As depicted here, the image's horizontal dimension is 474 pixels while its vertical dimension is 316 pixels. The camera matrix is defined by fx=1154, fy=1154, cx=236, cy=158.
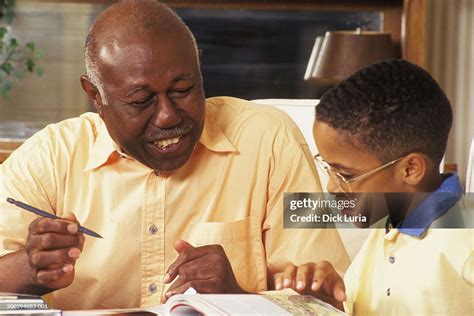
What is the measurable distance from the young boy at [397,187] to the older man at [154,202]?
2.1 inches

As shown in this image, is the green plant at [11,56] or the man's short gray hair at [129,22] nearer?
the man's short gray hair at [129,22]

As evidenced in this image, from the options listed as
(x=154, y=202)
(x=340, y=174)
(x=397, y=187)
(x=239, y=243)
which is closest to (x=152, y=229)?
(x=154, y=202)

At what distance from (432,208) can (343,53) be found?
1.18 ft

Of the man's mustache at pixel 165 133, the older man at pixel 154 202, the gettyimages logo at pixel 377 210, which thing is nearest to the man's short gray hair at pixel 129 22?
the older man at pixel 154 202

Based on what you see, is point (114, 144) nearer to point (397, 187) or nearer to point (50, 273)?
point (50, 273)

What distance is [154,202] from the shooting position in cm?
230

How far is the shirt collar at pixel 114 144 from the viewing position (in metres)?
2.28

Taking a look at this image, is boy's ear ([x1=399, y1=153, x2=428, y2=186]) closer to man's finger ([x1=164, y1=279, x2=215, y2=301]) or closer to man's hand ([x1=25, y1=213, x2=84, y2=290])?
man's finger ([x1=164, y1=279, x2=215, y2=301])

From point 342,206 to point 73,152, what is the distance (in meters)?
0.55

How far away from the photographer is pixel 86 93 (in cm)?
228

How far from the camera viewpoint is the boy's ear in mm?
2260

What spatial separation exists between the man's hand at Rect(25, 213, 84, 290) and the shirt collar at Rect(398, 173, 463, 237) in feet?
2.14

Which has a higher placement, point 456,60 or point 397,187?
point 456,60

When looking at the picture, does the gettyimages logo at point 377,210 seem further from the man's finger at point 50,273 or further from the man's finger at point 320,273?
the man's finger at point 50,273
